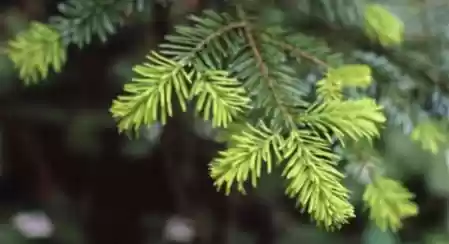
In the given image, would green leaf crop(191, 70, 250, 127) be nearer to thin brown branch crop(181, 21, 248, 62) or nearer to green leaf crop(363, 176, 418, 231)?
thin brown branch crop(181, 21, 248, 62)

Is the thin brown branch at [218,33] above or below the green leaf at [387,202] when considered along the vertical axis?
above

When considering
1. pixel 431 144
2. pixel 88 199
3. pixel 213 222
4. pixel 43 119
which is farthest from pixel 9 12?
pixel 431 144

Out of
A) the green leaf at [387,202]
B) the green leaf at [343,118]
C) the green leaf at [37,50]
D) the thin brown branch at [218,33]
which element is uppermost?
the green leaf at [37,50]

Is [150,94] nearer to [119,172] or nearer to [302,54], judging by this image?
[302,54]

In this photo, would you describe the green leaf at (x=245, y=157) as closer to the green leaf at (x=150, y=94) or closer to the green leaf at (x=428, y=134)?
the green leaf at (x=150, y=94)

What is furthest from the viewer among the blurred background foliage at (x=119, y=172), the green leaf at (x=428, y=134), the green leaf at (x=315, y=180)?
the blurred background foliage at (x=119, y=172)

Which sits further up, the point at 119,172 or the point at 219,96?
the point at 219,96

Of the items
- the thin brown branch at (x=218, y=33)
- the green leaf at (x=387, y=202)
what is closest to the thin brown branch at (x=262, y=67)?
the thin brown branch at (x=218, y=33)

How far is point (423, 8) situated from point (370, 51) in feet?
0.29

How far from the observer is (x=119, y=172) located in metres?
0.78

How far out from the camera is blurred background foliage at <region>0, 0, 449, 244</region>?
70cm

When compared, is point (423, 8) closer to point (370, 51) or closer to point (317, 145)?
point (370, 51)

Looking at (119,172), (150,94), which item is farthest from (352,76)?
(119,172)

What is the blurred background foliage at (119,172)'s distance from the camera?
705 mm
